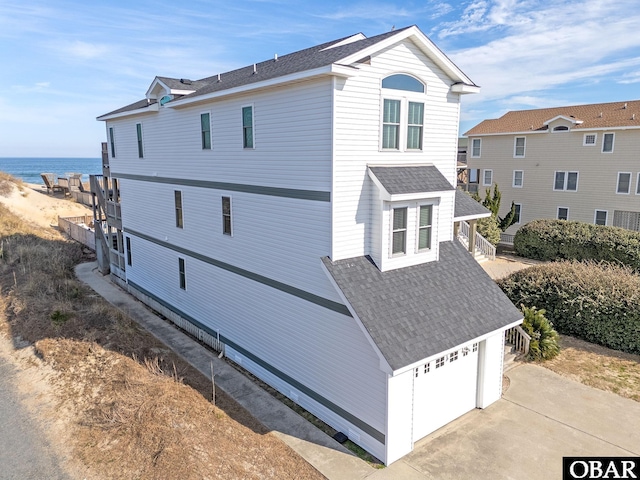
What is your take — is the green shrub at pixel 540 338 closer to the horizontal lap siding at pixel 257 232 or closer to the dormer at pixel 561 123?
the horizontal lap siding at pixel 257 232

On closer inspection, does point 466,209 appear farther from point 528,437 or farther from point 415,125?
point 528,437

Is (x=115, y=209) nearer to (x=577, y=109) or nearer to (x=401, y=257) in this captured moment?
(x=401, y=257)

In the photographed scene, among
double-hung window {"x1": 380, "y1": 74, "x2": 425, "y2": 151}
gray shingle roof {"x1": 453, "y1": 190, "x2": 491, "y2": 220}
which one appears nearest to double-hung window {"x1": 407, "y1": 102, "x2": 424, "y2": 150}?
double-hung window {"x1": 380, "y1": 74, "x2": 425, "y2": 151}

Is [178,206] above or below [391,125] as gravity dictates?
below

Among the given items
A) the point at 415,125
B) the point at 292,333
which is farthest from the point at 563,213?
the point at 292,333

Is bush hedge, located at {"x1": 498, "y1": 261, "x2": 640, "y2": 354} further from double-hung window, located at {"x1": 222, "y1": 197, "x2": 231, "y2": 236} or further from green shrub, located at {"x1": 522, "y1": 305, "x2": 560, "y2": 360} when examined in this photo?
double-hung window, located at {"x1": 222, "y1": 197, "x2": 231, "y2": 236}

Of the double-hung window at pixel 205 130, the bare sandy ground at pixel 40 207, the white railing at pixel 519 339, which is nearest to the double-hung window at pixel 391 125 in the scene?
the double-hung window at pixel 205 130
